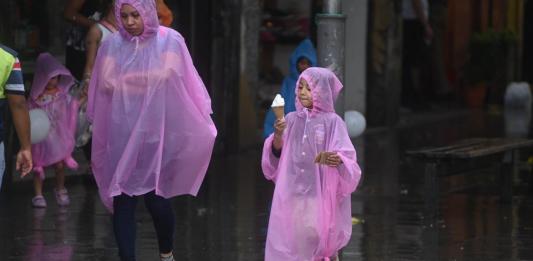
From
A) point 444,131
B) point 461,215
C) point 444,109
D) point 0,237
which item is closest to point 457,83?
point 444,109

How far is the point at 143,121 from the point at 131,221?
54 cm

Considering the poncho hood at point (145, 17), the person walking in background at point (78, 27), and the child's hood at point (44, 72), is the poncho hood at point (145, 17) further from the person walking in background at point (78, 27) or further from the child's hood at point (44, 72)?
the person walking in background at point (78, 27)

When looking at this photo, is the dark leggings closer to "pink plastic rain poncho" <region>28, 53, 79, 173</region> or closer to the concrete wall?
"pink plastic rain poncho" <region>28, 53, 79, 173</region>

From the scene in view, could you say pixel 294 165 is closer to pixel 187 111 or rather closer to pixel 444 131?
pixel 187 111

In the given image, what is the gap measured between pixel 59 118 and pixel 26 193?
93 cm

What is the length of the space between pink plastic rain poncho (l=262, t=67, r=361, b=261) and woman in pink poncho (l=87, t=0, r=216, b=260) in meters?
0.61

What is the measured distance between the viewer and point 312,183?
7.18 meters

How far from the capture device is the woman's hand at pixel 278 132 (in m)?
7.09

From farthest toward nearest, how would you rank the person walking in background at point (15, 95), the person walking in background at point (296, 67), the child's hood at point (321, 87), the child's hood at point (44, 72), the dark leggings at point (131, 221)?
the child's hood at point (44, 72) < the person walking in background at point (296, 67) < the dark leggings at point (131, 221) < the child's hood at point (321, 87) < the person walking in background at point (15, 95)

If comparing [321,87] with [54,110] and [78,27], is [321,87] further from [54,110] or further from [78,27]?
[78,27]

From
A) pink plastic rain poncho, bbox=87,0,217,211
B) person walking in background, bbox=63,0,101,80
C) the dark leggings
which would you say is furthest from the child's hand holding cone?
person walking in background, bbox=63,0,101,80

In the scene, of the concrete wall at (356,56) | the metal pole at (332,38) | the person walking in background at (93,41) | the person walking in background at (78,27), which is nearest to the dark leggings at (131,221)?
the metal pole at (332,38)

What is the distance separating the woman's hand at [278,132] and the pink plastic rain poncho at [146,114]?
474mm

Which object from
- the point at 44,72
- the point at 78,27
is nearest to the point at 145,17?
the point at 44,72
